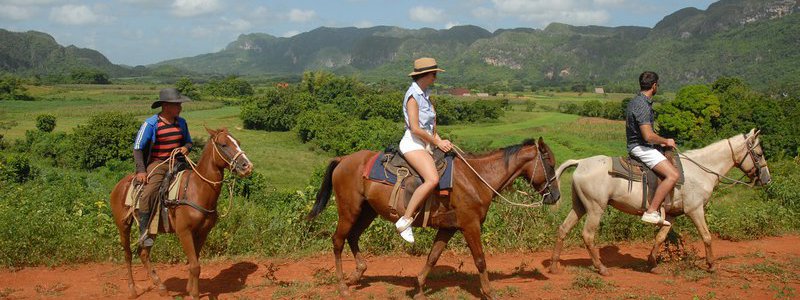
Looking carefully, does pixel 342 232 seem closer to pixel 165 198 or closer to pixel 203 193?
pixel 203 193

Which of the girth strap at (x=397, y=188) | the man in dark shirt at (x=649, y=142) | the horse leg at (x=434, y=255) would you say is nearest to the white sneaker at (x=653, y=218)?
the man in dark shirt at (x=649, y=142)

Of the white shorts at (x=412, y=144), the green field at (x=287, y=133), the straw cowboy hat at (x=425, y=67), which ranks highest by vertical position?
the straw cowboy hat at (x=425, y=67)

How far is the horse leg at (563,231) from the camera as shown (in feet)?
25.2

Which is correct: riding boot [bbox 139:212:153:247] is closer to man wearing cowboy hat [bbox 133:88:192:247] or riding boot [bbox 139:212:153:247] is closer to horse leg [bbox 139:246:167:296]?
man wearing cowboy hat [bbox 133:88:192:247]

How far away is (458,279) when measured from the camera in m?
7.36

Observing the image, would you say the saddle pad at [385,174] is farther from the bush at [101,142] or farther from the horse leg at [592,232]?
the bush at [101,142]

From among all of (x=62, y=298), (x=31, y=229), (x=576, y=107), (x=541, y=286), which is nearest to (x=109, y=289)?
(x=62, y=298)

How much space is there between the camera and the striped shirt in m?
6.65

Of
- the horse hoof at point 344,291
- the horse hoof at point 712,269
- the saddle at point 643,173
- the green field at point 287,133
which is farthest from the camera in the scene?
the green field at point 287,133

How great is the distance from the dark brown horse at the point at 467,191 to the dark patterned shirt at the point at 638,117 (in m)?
1.60

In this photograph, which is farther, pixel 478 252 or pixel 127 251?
pixel 127 251

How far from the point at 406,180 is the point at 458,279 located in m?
1.88

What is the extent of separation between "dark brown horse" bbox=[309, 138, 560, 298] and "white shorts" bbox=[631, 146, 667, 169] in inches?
69.8

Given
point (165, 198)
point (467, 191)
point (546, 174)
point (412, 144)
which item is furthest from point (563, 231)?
point (165, 198)
